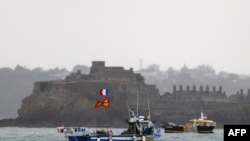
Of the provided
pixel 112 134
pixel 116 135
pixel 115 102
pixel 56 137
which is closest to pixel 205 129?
pixel 56 137

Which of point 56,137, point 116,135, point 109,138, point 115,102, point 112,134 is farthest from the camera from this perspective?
point 115,102

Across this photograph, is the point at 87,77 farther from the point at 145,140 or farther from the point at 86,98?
the point at 145,140

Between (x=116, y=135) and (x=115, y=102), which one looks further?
(x=115, y=102)

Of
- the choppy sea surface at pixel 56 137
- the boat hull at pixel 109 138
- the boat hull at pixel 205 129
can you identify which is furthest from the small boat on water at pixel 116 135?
the boat hull at pixel 205 129

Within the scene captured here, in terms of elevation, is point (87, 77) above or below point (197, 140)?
above

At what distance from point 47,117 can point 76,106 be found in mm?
5474

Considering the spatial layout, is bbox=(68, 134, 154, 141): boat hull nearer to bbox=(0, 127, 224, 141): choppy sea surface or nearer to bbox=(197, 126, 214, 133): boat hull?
bbox=(0, 127, 224, 141): choppy sea surface

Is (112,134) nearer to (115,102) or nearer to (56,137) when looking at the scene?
(56,137)

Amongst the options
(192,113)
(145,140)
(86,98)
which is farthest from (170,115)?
(145,140)

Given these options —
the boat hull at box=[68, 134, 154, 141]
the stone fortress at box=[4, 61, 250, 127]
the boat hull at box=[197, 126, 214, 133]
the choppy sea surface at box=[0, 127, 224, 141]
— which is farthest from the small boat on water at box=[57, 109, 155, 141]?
the stone fortress at box=[4, 61, 250, 127]

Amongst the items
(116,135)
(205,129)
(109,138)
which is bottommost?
(109,138)

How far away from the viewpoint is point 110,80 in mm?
149125

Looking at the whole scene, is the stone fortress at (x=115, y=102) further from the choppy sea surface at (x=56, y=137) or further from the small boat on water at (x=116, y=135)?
the small boat on water at (x=116, y=135)

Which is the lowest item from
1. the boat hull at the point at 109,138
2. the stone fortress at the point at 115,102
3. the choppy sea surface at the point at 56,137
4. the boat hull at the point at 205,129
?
the boat hull at the point at 109,138
